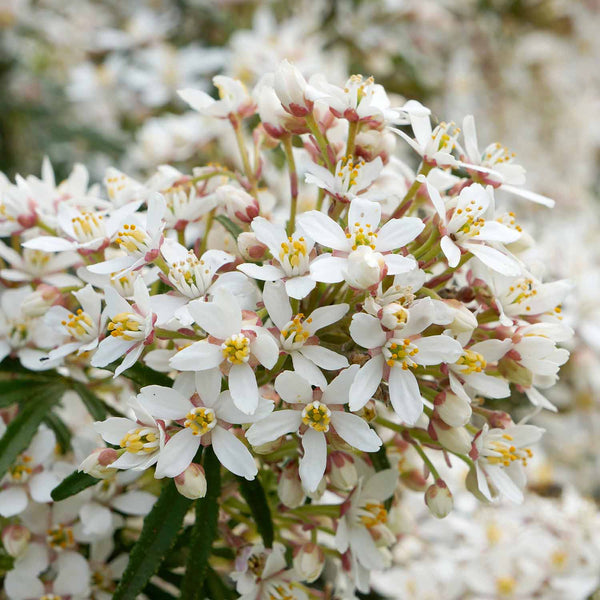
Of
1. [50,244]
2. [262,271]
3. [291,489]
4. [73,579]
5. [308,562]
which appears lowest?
[73,579]

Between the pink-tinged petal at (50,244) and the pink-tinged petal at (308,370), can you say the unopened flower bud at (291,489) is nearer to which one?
the pink-tinged petal at (308,370)

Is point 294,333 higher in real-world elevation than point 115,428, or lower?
higher

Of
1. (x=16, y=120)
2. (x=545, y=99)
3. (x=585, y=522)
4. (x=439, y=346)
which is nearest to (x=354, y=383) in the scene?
(x=439, y=346)

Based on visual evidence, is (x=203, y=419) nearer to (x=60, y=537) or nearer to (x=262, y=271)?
(x=262, y=271)

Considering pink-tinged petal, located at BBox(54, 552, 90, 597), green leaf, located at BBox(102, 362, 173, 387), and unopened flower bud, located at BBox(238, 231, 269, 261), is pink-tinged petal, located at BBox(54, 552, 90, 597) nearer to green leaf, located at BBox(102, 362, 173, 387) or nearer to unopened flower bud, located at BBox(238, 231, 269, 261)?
green leaf, located at BBox(102, 362, 173, 387)

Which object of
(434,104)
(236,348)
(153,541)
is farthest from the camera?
(434,104)

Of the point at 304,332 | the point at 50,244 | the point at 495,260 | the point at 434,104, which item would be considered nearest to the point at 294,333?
the point at 304,332

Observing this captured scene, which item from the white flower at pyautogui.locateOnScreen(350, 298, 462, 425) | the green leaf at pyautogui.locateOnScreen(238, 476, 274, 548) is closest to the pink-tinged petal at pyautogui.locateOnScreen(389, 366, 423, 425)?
the white flower at pyautogui.locateOnScreen(350, 298, 462, 425)
